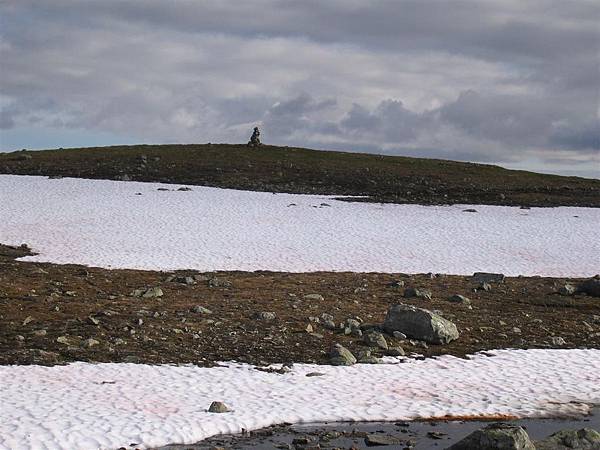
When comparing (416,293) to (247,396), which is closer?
(247,396)

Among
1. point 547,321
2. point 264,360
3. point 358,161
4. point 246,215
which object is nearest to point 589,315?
point 547,321

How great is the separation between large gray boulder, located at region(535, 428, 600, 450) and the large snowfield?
8.11ft

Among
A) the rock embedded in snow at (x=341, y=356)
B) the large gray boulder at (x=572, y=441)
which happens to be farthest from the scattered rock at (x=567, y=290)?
the large gray boulder at (x=572, y=441)

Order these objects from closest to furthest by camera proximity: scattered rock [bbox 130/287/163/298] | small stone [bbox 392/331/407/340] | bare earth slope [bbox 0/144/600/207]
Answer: small stone [bbox 392/331/407/340] → scattered rock [bbox 130/287/163/298] → bare earth slope [bbox 0/144/600/207]

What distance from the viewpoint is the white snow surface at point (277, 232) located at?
3356 centimetres

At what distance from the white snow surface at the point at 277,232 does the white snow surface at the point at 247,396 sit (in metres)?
14.3

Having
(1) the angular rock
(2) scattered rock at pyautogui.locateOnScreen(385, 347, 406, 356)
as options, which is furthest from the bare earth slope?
(2) scattered rock at pyautogui.locateOnScreen(385, 347, 406, 356)

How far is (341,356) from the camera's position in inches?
717

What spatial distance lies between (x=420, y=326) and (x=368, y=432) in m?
7.19

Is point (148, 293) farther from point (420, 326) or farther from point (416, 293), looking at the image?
point (416, 293)

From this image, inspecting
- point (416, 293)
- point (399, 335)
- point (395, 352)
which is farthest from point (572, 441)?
point (416, 293)

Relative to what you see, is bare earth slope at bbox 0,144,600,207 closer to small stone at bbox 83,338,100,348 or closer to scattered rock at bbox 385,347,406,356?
scattered rock at bbox 385,347,406,356

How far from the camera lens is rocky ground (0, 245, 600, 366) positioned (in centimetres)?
1842

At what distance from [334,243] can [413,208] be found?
1321cm
